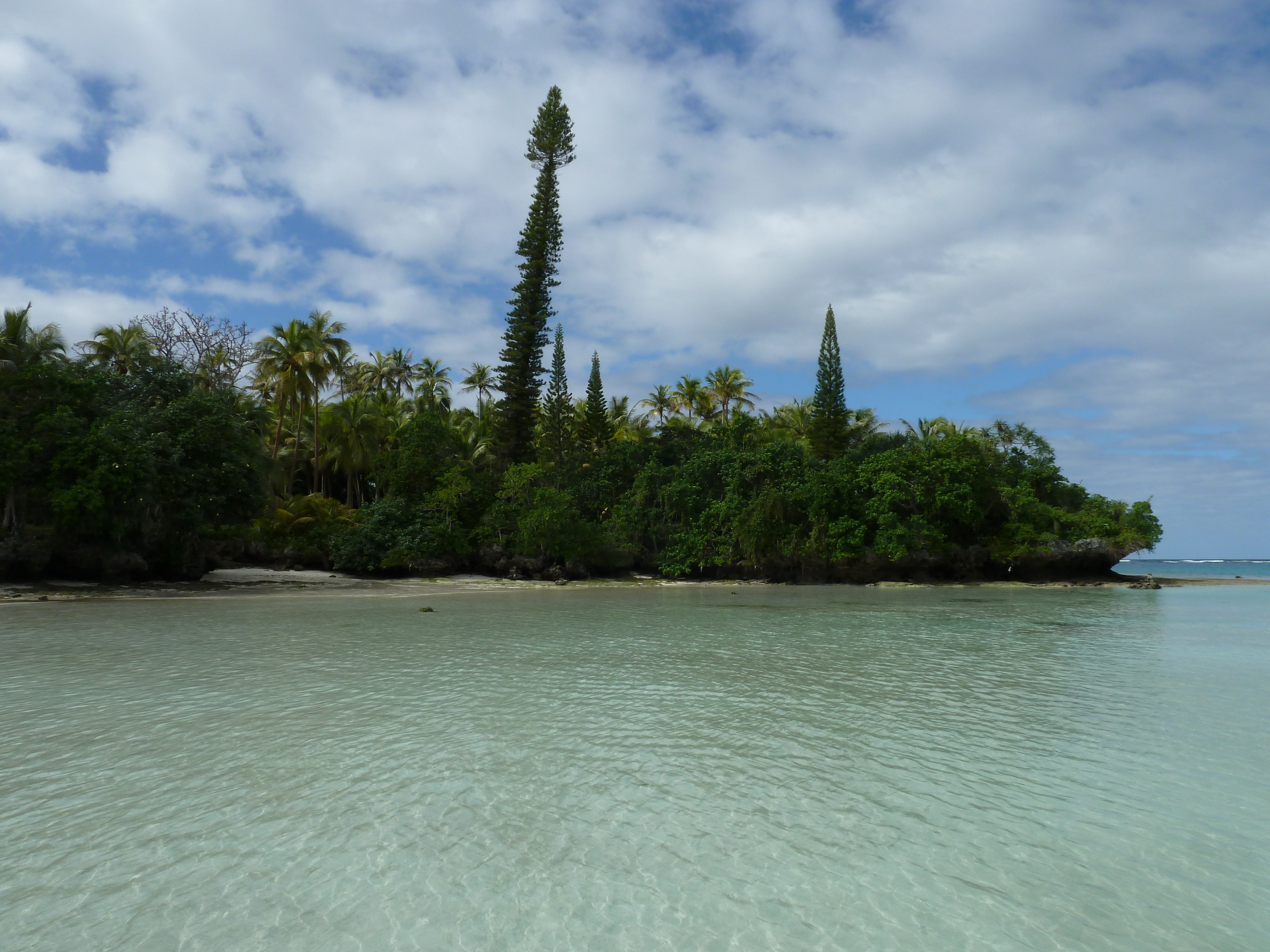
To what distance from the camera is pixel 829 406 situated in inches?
1565

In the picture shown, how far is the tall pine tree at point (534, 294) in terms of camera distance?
32625 mm

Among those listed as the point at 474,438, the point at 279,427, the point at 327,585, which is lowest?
the point at 327,585

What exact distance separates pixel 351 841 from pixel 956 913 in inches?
102

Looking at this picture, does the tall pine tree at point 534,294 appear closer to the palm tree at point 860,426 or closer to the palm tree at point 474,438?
the palm tree at point 474,438

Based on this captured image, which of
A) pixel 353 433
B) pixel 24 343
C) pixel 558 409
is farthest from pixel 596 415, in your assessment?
pixel 24 343

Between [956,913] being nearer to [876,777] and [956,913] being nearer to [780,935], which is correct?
[780,935]

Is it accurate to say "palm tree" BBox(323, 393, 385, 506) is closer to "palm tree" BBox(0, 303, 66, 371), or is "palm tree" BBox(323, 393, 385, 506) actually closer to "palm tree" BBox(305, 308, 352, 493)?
"palm tree" BBox(305, 308, 352, 493)

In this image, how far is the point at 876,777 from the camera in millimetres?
4359

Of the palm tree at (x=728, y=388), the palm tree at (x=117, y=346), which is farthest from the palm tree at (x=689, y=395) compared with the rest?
the palm tree at (x=117, y=346)

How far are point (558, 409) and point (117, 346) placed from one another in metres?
18.2

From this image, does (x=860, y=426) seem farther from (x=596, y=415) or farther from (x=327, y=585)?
(x=327, y=585)

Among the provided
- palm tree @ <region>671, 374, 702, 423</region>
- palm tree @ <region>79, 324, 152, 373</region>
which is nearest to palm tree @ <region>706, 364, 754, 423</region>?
palm tree @ <region>671, 374, 702, 423</region>

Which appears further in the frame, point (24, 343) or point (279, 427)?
point (279, 427)

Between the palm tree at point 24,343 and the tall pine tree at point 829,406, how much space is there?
102 ft
